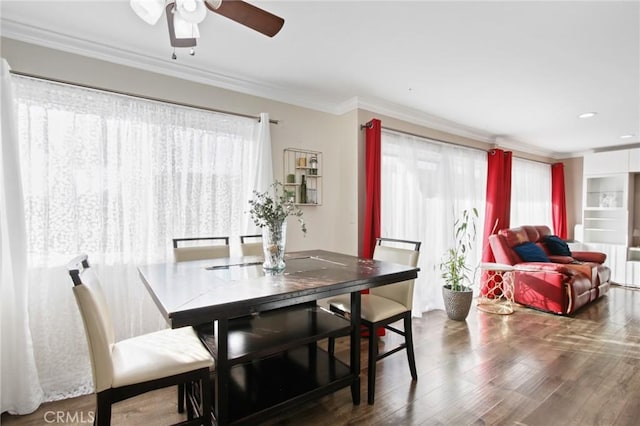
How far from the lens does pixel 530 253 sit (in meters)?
4.38

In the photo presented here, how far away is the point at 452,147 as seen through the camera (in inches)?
174

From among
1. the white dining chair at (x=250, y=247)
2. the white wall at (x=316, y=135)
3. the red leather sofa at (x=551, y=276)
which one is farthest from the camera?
the red leather sofa at (x=551, y=276)

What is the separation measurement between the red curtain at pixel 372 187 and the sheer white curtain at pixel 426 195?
29cm

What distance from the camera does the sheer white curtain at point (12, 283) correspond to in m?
1.96


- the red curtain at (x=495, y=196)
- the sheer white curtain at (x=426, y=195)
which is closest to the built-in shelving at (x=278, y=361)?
the sheer white curtain at (x=426, y=195)

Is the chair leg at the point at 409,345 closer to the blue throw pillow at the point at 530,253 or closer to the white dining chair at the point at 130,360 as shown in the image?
the white dining chair at the point at 130,360

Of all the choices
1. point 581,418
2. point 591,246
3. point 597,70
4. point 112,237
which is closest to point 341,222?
point 112,237

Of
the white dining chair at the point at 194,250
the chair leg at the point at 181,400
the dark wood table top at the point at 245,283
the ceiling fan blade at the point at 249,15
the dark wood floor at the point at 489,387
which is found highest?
the ceiling fan blade at the point at 249,15

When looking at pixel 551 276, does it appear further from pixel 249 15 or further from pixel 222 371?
pixel 249 15

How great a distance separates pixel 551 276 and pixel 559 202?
10.6 ft

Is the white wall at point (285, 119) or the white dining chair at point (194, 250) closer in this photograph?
the white wall at point (285, 119)

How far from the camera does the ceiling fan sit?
1272mm

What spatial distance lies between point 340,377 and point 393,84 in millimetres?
2605

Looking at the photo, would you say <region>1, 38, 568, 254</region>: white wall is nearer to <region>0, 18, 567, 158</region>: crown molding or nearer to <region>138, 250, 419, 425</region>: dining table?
<region>0, 18, 567, 158</region>: crown molding
